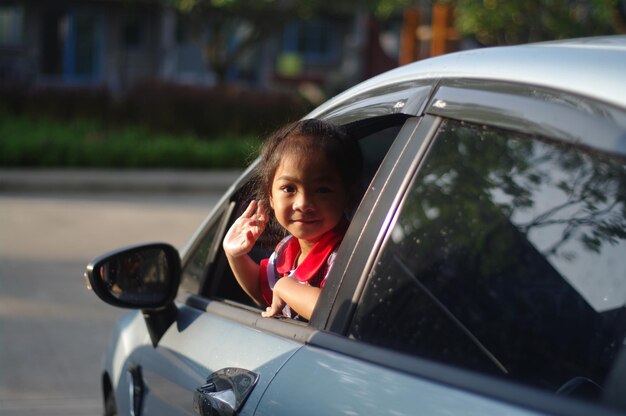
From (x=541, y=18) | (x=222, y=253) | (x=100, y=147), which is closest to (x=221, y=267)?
(x=222, y=253)

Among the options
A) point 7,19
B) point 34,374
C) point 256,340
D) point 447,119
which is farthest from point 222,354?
point 7,19

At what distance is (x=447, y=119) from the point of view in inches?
83.2

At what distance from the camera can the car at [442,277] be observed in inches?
72.2

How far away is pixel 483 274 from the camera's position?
310cm

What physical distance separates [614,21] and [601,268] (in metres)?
7.75

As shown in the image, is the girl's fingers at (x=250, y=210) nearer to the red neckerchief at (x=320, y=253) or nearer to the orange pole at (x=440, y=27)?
the red neckerchief at (x=320, y=253)

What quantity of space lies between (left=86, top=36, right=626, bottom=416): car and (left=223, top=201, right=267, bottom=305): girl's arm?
0.08m

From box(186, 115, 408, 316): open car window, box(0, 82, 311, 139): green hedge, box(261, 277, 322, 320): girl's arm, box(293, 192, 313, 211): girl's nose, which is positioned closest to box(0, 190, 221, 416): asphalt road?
box(186, 115, 408, 316): open car window

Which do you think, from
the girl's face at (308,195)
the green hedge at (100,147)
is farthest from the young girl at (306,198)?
the green hedge at (100,147)

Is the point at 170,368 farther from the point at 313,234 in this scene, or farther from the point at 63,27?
the point at 63,27

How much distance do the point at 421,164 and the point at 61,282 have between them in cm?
705

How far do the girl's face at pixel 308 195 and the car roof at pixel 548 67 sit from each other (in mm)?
218

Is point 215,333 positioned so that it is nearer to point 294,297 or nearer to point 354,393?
point 294,297

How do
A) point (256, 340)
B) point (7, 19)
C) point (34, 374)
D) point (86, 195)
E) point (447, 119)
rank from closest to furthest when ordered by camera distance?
point (447, 119)
point (256, 340)
point (34, 374)
point (86, 195)
point (7, 19)
